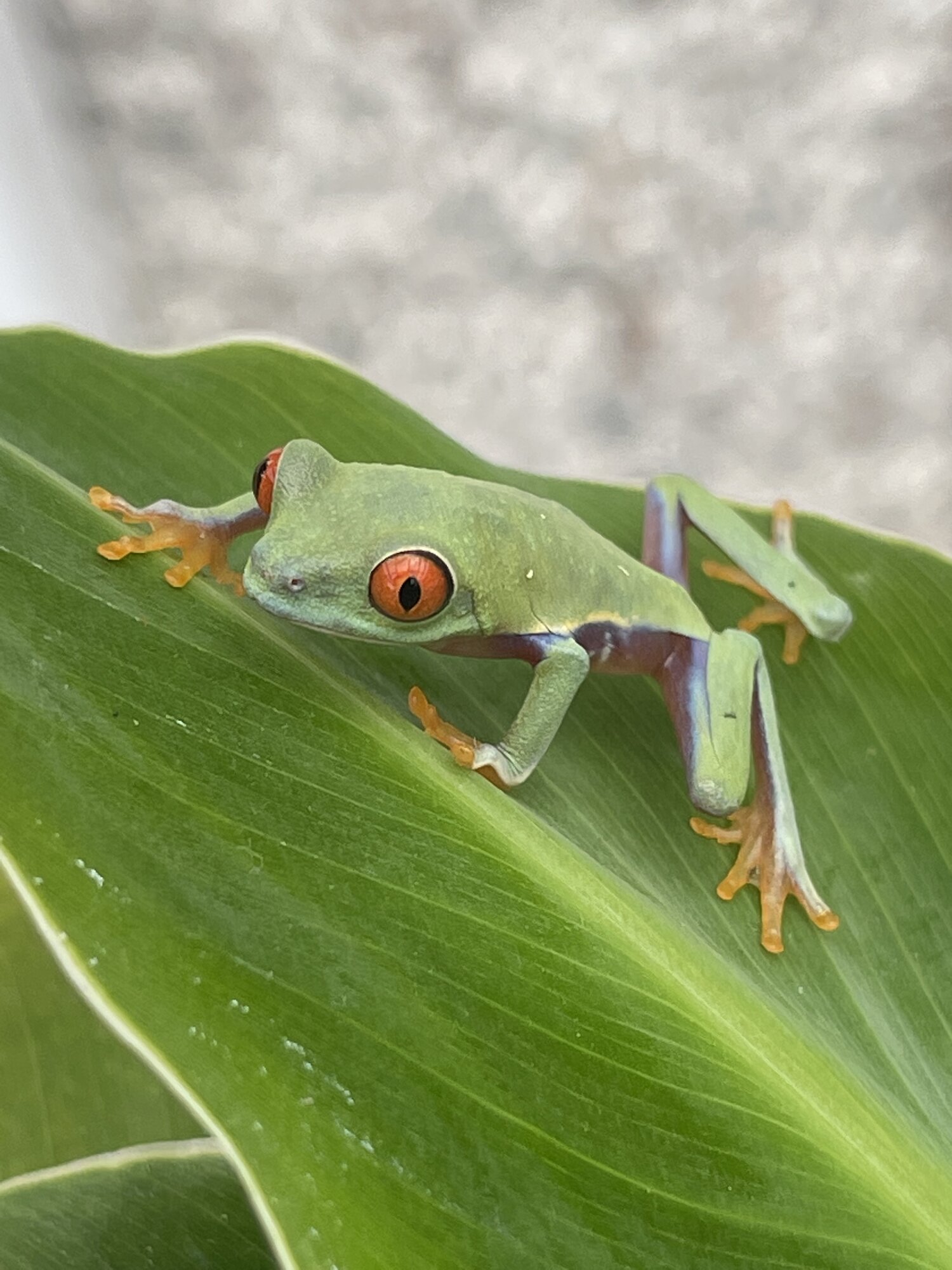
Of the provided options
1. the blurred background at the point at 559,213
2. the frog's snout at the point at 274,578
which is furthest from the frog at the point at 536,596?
the blurred background at the point at 559,213

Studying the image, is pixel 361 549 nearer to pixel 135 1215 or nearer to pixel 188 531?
pixel 188 531

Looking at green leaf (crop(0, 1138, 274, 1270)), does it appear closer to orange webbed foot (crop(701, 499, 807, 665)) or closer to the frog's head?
the frog's head

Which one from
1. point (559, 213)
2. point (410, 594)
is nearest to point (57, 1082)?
point (410, 594)

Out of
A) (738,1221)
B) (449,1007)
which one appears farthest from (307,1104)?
(738,1221)

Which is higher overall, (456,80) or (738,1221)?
(456,80)

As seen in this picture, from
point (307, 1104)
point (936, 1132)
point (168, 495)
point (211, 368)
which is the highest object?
point (211, 368)

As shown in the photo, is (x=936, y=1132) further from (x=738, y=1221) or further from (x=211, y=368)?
(x=211, y=368)

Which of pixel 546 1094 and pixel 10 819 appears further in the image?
pixel 546 1094
